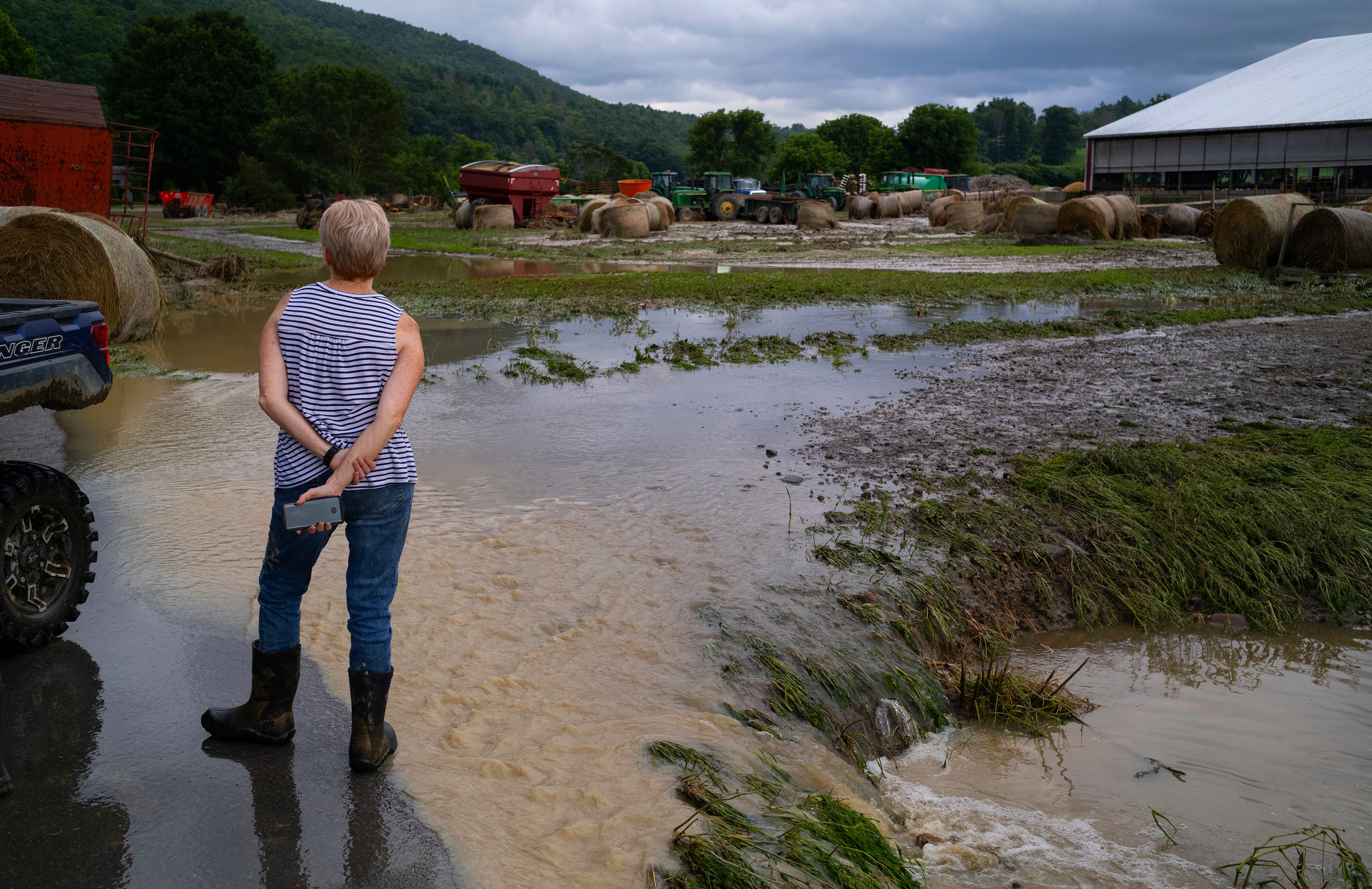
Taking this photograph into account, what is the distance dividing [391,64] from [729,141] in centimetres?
6645

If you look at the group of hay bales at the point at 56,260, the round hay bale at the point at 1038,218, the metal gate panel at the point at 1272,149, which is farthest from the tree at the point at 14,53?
the metal gate panel at the point at 1272,149

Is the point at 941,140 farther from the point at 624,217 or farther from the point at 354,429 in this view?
the point at 354,429

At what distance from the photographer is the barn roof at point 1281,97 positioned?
47.3 metres

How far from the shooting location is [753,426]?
7992 millimetres

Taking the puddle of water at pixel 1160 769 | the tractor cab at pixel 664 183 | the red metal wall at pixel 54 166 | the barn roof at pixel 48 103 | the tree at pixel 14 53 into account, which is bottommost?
the puddle of water at pixel 1160 769

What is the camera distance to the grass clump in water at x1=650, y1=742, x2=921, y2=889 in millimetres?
2633

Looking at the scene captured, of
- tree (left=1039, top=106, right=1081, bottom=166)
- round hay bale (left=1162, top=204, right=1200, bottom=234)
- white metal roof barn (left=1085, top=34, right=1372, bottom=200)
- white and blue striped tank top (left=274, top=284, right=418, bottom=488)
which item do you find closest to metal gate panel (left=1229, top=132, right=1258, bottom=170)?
white metal roof barn (left=1085, top=34, right=1372, bottom=200)

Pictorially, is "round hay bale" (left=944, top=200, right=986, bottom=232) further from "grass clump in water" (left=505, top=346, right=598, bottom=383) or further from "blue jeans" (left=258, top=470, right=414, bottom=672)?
"blue jeans" (left=258, top=470, right=414, bottom=672)

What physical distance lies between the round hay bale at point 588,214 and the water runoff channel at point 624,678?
101ft

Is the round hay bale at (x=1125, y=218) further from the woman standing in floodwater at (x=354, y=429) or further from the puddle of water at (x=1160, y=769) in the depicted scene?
the woman standing in floodwater at (x=354, y=429)

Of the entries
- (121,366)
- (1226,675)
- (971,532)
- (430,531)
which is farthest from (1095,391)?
(121,366)

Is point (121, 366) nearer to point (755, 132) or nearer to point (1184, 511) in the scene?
point (1184, 511)

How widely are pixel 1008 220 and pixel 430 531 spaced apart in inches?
1317

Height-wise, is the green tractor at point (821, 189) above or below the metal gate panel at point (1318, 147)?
below
